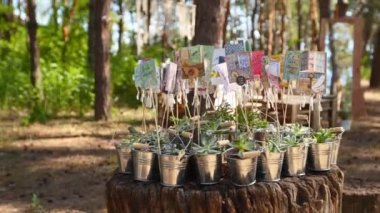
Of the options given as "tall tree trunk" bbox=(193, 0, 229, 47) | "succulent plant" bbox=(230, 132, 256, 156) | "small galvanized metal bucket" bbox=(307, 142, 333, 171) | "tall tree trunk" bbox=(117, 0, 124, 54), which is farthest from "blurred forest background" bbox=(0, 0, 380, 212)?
"tall tree trunk" bbox=(117, 0, 124, 54)

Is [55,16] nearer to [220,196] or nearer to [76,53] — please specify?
[76,53]

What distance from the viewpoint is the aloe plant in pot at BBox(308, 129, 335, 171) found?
3133mm

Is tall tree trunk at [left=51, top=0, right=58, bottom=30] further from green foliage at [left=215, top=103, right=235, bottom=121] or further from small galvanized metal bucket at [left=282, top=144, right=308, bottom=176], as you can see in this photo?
small galvanized metal bucket at [left=282, top=144, right=308, bottom=176]

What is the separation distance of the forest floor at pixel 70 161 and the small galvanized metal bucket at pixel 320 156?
125 cm

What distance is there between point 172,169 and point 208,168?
182 millimetres

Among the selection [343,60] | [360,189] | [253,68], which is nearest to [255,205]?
[253,68]

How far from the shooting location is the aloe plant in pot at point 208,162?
2799 millimetres

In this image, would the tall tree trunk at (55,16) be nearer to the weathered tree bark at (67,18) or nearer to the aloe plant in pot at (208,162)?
the weathered tree bark at (67,18)

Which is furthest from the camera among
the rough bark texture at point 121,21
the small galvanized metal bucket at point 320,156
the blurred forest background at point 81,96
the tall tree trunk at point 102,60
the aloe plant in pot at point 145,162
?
the rough bark texture at point 121,21

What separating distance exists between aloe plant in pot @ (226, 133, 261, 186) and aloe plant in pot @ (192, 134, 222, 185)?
0.21 ft

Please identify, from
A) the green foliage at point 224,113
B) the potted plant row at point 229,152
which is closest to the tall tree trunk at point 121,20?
the green foliage at point 224,113

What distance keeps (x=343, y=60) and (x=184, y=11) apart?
12.8ft

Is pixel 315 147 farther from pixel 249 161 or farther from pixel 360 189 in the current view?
pixel 360 189

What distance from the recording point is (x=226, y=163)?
9.79ft
